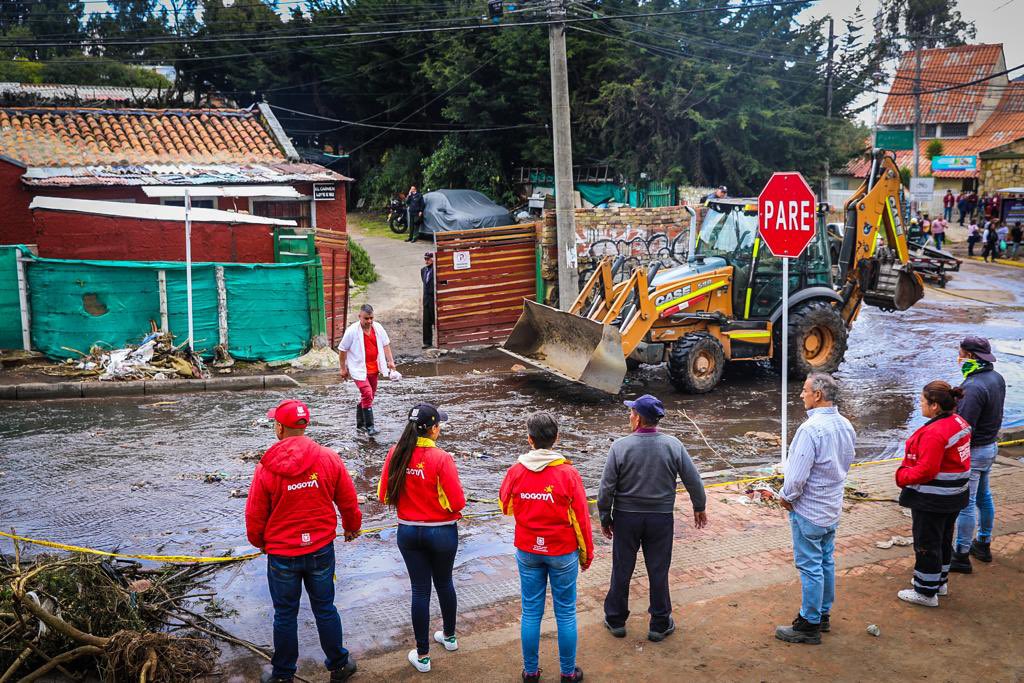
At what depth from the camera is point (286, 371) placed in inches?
596

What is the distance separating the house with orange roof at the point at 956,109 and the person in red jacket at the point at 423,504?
43.4 meters

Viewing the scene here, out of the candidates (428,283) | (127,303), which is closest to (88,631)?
(127,303)

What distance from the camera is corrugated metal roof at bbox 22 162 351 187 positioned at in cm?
2025

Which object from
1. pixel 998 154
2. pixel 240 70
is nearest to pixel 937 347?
pixel 998 154

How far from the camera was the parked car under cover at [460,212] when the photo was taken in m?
28.4

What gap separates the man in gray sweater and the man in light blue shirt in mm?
635

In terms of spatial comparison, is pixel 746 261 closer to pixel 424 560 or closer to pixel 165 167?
pixel 424 560

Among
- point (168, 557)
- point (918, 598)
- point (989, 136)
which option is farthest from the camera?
point (989, 136)

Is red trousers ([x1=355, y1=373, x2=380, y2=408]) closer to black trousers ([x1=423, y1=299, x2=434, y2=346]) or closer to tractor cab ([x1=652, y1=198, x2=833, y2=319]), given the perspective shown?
tractor cab ([x1=652, y1=198, x2=833, y2=319])

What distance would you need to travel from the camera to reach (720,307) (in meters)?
14.1

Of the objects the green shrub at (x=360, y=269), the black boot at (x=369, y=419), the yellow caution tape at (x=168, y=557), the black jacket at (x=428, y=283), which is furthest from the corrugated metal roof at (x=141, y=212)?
the yellow caution tape at (x=168, y=557)

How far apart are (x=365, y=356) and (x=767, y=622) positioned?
6158 mm

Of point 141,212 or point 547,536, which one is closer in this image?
point 547,536

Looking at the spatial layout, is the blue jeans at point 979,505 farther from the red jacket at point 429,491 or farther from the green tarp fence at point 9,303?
the green tarp fence at point 9,303
